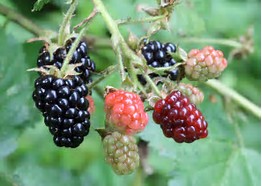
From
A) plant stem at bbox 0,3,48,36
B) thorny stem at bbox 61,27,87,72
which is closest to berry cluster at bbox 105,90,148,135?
thorny stem at bbox 61,27,87,72

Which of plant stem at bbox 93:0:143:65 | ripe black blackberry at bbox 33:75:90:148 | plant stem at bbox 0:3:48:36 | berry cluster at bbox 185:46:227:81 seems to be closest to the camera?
ripe black blackberry at bbox 33:75:90:148

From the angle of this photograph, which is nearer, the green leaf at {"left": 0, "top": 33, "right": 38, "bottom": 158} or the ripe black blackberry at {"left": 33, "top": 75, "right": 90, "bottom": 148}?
the ripe black blackberry at {"left": 33, "top": 75, "right": 90, "bottom": 148}

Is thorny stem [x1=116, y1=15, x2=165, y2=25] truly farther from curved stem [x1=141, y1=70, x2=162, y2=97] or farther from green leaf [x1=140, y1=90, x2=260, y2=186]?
green leaf [x1=140, y1=90, x2=260, y2=186]

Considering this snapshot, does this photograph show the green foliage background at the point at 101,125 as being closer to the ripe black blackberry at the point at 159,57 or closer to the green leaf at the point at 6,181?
the green leaf at the point at 6,181

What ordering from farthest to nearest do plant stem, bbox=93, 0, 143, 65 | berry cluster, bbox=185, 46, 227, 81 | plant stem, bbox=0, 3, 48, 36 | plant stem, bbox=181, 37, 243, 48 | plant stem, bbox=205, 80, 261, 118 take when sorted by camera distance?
plant stem, bbox=181, 37, 243, 48
plant stem, bbox=205, 80, 261, 118
plant stem, bbox=0, 3, 48, 36
berry cluster, bbox=185, 46, 227, 81
plant stem, bbox=93, 0, 143, 65

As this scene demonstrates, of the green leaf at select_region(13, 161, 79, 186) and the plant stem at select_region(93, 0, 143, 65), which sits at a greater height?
the plant stem at select_region(93, 0, 143, 65)

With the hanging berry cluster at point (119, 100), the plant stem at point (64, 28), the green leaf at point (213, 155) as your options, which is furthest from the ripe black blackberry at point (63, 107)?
the green leaf at point (213, 155)

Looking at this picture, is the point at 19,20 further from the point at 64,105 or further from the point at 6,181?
the point at 64,105
